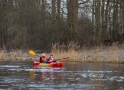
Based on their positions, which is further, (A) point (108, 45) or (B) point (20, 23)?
(B) point (20, 23)

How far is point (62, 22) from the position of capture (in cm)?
3997

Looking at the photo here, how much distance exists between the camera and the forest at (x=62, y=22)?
3991 cm

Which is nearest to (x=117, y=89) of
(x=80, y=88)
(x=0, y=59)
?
(x=80, y=88)

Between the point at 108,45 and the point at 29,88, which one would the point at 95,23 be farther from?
the point at 29,88

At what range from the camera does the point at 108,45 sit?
3878 cm

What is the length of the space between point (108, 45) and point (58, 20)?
5981mm

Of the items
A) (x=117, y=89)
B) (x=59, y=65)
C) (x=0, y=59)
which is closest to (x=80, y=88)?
(x=117, y=89)

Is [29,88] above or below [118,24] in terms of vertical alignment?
below

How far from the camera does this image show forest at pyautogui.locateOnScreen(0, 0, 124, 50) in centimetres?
3991

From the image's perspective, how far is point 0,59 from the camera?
31.8m

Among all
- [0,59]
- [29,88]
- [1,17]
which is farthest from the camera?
[1,17]

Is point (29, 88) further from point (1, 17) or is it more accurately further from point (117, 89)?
point (1, 17)

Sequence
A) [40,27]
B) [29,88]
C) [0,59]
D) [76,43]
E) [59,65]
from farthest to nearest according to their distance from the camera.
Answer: [40,27] < [76,43] < [0,59] < [59,65] < [29,88]

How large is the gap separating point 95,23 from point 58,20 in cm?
Result: 539
